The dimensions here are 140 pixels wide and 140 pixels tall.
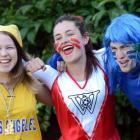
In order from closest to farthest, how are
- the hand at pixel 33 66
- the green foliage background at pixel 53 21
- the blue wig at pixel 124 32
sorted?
1. the blue wig at pixel 124 32
2. the hand at pixel 33 66
3. the green foliage background at pixel 53 21

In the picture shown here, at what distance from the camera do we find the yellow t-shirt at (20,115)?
3639 mm

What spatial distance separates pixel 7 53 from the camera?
3646mm

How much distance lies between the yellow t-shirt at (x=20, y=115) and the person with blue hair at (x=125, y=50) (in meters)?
0.55

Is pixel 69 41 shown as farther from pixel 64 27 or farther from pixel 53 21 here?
pixel 53 21

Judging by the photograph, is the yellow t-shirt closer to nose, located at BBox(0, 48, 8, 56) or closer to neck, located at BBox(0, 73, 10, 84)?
neck, located at BBox(0, 73, 10, 84)

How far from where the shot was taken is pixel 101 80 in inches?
146

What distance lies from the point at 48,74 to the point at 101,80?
0.36m

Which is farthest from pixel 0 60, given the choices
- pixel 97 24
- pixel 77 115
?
pixel 97 24

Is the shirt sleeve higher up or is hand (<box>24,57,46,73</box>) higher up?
hand (<box>24,57,46,73</box>)

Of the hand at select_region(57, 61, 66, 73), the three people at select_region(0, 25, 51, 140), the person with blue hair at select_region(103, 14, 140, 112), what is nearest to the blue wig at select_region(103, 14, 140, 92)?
the person with blue hair at select_region(103, 14, 140, 112)

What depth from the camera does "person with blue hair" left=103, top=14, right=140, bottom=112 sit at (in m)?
3.46

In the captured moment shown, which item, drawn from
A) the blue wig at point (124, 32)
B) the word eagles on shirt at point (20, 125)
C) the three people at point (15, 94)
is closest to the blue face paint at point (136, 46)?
the blue wig at point (124, 32)

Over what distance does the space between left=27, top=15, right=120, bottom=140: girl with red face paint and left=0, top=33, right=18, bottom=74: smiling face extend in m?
0.15

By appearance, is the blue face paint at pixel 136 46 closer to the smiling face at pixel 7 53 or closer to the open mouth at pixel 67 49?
the open mouth at pixel 67 49
